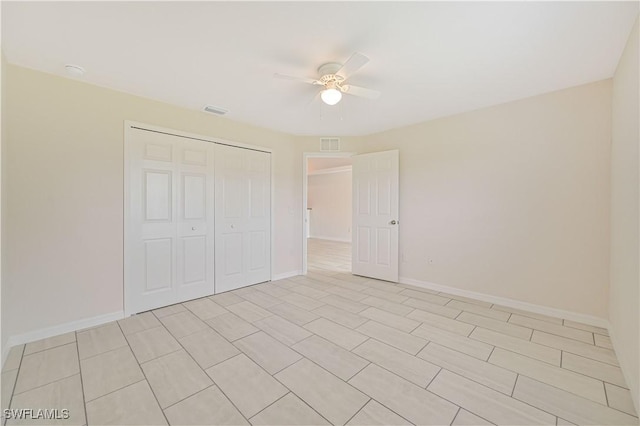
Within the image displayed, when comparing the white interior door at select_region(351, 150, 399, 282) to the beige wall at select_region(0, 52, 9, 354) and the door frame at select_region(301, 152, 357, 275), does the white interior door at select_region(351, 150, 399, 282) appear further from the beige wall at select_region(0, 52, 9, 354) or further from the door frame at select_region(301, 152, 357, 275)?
the beige wall at select_region(0, 52, 9, 354)

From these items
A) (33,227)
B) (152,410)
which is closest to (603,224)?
(152,410)

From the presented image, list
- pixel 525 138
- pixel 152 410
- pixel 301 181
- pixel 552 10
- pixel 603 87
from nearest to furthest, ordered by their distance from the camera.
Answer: pixel 152 410 < pixel 552 10 < pixel 603 87 < pixel 525 138 < pixel 301 181

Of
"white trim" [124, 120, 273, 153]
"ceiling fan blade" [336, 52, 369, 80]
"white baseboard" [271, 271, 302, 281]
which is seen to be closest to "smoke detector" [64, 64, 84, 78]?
"white trim" [124, 120, 273, 153]

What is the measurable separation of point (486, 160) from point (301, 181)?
8.86 feet

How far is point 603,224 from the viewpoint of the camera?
247 centimetres

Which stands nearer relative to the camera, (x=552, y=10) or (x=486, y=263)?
(x=552, y=10)

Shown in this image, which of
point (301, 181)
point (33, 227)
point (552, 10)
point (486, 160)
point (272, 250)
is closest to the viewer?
point (552, 10)

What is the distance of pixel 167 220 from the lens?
3.01 meters

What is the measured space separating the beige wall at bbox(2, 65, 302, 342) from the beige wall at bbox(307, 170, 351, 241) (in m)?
6.38

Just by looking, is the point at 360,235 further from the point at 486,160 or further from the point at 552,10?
the point at 552,10

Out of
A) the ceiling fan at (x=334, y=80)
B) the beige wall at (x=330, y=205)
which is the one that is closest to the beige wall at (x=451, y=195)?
the ceiling fan at (x=334, y=80)

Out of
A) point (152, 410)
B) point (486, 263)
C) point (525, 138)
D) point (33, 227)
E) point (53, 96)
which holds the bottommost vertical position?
point (152, 410)

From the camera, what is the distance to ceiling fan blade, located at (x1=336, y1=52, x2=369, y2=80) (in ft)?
5.91

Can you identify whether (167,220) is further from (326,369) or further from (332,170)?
(332,170)
